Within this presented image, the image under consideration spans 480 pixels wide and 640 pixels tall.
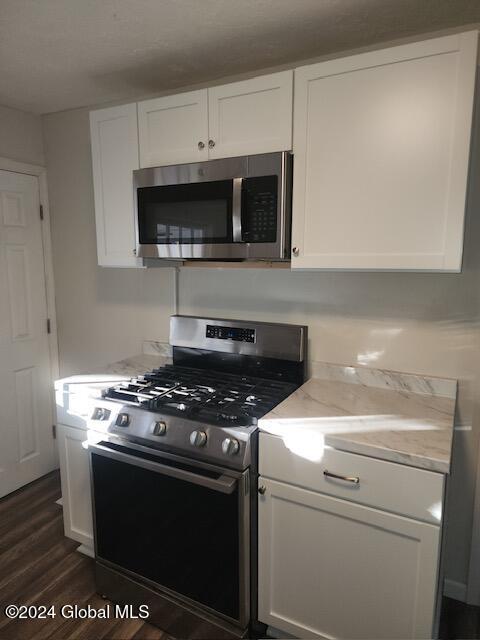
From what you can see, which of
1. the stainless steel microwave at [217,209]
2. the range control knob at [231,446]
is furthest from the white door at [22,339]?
the range control knob at [231,446]

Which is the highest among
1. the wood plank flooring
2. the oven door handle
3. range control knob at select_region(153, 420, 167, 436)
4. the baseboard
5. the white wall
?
the white wall

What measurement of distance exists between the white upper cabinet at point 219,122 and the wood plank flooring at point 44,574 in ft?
6.42

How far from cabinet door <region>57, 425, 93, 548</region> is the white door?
0.81 metres

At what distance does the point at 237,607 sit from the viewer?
5.23 feet

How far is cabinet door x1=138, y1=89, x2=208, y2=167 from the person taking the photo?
1.80 m

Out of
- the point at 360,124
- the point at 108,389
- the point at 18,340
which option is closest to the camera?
the point at 360,124

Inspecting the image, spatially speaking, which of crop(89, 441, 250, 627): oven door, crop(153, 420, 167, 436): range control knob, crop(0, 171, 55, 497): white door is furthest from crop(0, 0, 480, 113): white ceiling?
crop(89, 441, 250, 627): oven door

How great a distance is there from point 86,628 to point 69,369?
156 centimetres

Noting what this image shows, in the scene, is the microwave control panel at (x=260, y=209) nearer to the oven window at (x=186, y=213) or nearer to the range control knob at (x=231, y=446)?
the oven window at (x=186, y=213)

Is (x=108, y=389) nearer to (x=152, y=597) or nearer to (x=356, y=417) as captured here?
(x=152, y=597)

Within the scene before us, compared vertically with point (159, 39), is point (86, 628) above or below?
below

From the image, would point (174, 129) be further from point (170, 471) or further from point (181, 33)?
point (170, 471)

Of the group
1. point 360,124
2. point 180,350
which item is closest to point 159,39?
point 360,124

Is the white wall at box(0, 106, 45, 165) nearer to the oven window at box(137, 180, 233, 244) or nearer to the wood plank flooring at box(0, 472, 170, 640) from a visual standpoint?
the oven window at box(137, 180, 233, 244)
